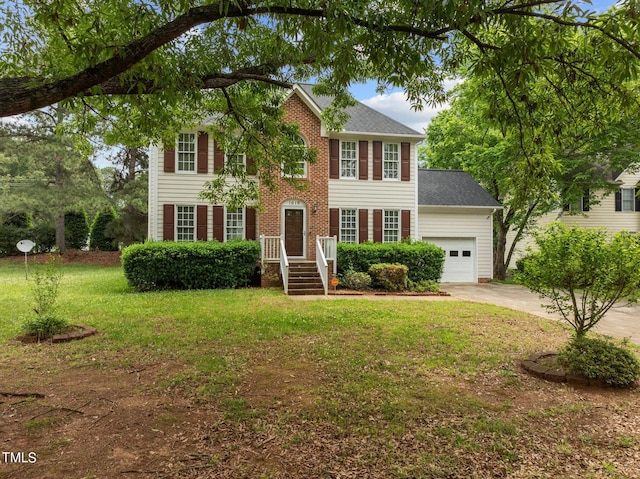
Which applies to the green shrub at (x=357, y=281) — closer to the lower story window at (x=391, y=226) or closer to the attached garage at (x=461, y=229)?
the lower story window at (x=391, y=226)

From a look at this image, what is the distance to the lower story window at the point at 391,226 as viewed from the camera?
1537 centimetres

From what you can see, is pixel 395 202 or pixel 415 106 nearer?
pixel 415 106

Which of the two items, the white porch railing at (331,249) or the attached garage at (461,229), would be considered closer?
the white porch railing at (331,249)

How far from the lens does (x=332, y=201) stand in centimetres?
1486

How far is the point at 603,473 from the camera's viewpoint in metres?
2.82

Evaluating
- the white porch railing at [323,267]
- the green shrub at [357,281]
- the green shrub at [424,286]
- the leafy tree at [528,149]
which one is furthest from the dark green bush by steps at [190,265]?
the leafy tree at [528,149]

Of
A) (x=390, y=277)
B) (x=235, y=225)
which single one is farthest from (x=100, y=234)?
(x=390, y=277)

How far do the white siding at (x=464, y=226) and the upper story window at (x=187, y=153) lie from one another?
9.39 metres

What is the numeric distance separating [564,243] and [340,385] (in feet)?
10.7

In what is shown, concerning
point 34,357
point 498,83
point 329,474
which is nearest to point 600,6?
point 498,83

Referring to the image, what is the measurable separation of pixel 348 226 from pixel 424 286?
384cm

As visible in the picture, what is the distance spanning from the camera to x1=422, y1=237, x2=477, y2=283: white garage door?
16734 mm

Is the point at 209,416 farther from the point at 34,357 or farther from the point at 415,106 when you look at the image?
the point at 415,106

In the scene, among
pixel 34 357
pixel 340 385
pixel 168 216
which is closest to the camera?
pixel 340 385
